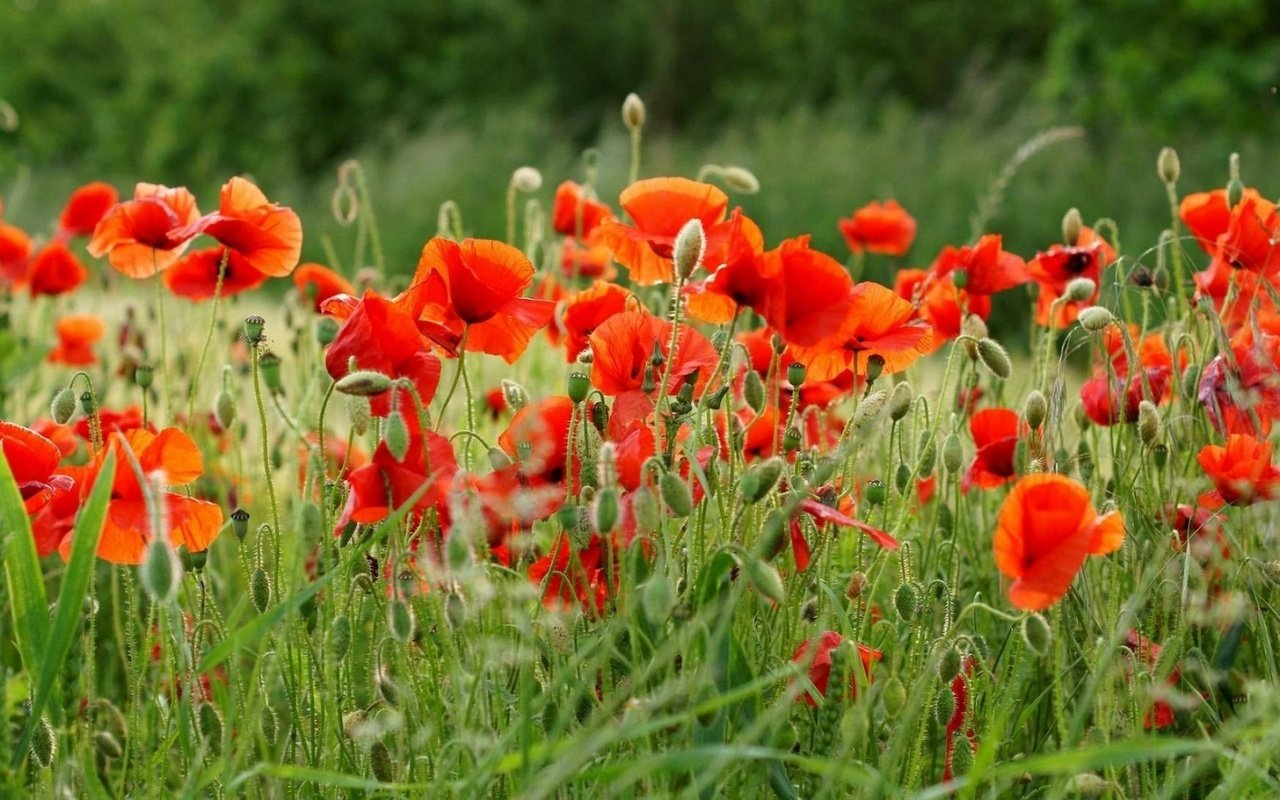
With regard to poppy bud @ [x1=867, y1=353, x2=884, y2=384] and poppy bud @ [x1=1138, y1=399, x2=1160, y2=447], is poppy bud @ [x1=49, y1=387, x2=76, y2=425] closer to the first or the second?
poppy bud @ [x1=867, y1=353, x2=884, y2=384]

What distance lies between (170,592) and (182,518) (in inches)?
13.3

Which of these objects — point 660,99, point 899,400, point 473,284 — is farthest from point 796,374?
point 660,99

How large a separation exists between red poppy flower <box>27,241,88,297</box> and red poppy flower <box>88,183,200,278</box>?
3.29 ft

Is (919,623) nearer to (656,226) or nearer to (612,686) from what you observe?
(612,686)

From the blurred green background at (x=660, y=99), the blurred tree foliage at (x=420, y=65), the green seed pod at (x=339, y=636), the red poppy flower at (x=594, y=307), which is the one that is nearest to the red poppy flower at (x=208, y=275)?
the red poppy flower at (x=594, y=307)

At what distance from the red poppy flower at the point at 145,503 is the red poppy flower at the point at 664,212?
1.69 ft

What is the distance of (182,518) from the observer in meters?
1.46

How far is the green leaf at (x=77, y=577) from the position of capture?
4.13 feet

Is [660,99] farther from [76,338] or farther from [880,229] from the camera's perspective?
[880,229]

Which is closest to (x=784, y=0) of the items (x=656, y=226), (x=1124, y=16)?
(x=1124, y=16)

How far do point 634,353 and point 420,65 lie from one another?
561 inches

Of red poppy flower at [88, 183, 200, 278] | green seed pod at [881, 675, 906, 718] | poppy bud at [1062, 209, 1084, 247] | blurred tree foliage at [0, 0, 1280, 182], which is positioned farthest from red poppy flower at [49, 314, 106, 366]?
blurred tree foliage at [0, 0, 1280, 182]

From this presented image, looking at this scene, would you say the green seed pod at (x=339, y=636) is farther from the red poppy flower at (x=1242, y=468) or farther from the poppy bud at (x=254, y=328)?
the red poppy flower at (x=1242, y=468)

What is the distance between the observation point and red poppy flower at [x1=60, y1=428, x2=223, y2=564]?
141 centimetres
